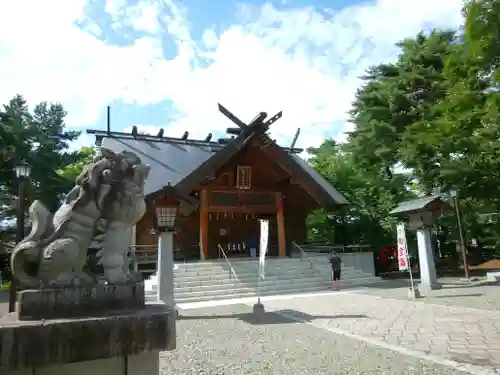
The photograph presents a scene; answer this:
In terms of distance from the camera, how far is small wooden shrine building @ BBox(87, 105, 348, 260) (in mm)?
17422

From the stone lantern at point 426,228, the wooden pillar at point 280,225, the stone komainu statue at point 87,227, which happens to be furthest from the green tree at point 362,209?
the stone komainu statue at point 87,227

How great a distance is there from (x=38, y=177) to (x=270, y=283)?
1467 centimetres

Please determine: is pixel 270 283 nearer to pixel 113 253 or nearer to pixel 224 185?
pixel 224 185

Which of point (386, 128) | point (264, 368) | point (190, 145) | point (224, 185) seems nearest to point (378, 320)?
point (264, 368)

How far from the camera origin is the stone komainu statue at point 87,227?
2.62m

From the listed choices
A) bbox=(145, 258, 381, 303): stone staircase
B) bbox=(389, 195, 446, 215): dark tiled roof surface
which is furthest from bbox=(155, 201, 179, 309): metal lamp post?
bbox=(389, 195, 446, 215): dark tiled roof surface

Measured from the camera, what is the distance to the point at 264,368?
4.87 metres

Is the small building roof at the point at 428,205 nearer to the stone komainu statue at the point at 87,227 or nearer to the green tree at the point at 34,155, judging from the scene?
the stone komainu statue at the point at 87,227

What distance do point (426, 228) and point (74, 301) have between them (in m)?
12.8

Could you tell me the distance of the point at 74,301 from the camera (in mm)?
2461

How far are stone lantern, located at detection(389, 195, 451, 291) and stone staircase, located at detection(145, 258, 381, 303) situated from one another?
11.9 feet

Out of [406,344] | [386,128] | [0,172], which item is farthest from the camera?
[386,128]

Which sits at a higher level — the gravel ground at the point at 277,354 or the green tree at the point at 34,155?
the green tree at the point at 34,155

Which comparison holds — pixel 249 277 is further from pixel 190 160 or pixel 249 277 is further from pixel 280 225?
pixel 190 160
